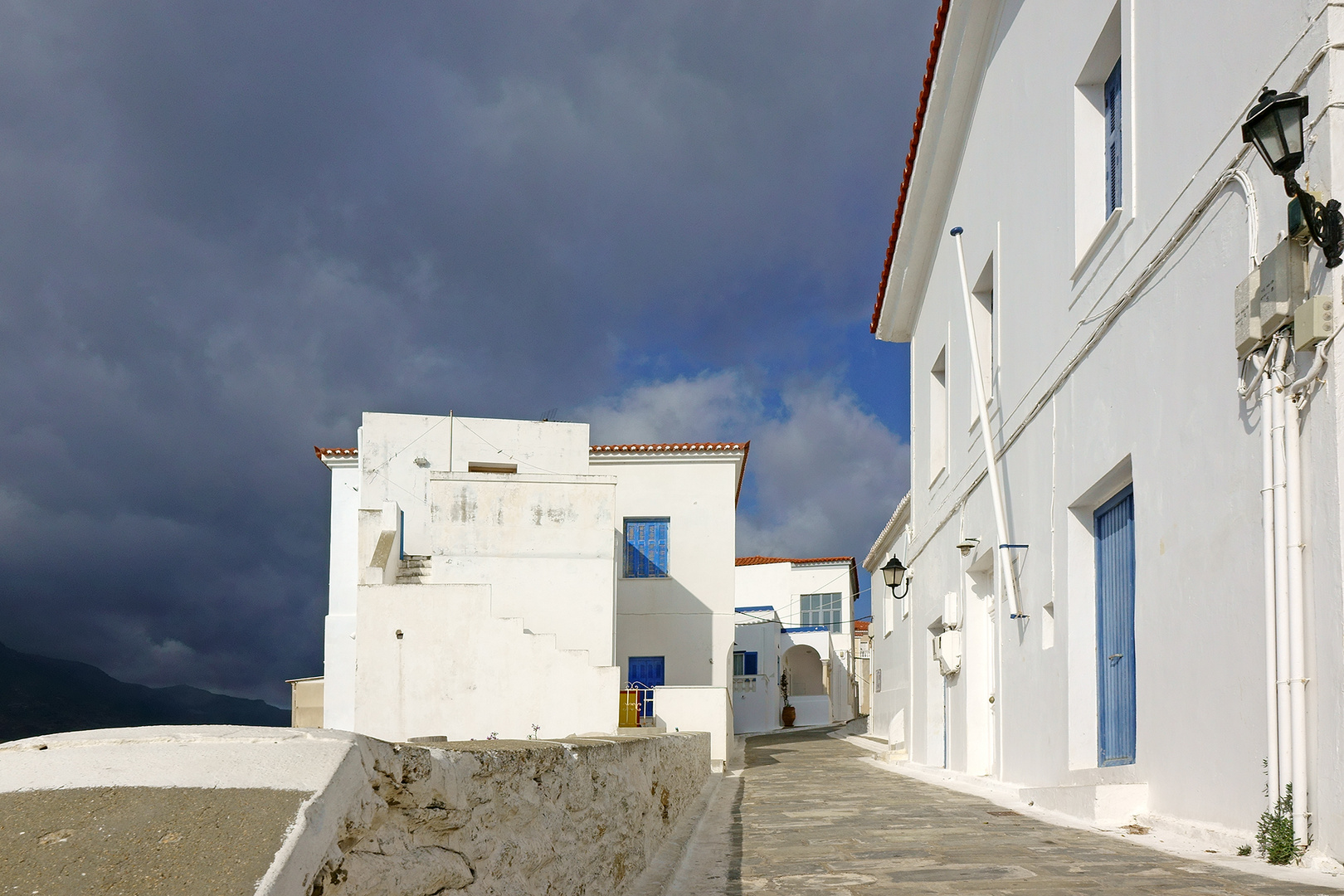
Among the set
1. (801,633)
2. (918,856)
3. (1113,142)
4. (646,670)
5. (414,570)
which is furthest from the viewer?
(801,633)

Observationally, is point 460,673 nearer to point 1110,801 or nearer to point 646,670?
point 646,670

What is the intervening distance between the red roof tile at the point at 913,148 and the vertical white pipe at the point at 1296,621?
8140 millimetres

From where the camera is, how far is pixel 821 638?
40.4 m

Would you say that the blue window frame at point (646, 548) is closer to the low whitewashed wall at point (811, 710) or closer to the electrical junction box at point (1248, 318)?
the low whitewashed wall at point (811, 710)

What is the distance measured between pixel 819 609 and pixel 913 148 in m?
30.4

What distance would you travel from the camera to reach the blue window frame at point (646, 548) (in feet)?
87.1

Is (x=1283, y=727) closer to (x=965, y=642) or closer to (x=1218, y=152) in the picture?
(x=1218, y=152)

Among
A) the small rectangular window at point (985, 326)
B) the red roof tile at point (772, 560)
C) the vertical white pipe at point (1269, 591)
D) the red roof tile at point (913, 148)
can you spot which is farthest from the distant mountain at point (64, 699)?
the vertical white pipe at point (1269, 591)

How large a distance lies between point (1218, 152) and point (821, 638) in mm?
36212

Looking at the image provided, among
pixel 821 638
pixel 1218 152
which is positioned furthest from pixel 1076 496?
pixel 821 638

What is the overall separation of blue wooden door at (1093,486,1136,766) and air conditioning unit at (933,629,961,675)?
4.83m

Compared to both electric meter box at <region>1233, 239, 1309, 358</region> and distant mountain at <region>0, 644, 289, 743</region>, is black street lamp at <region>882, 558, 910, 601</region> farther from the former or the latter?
distant mountain at <region>0, 644, 289, 743</region>

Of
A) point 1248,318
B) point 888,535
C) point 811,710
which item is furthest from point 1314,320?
point 811,710

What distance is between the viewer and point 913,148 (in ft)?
45.6
